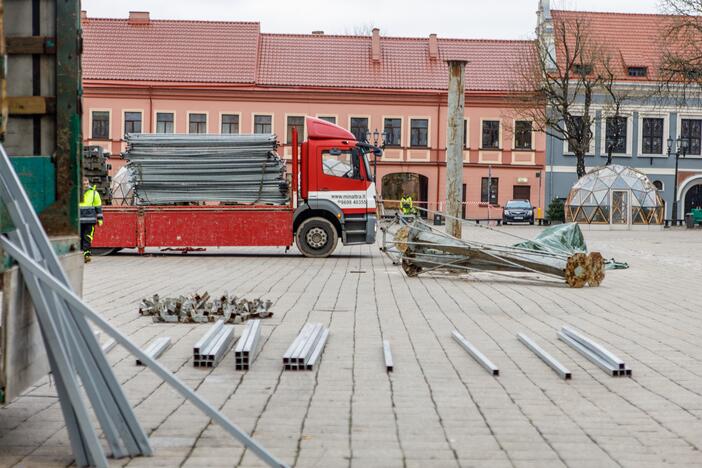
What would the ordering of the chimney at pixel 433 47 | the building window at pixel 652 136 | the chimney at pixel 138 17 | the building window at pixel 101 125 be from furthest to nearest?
the building window at pixel 652 136, the chimney at pixel 433 47, the chimney at pixel 138 17, the building window at pixel 101 125

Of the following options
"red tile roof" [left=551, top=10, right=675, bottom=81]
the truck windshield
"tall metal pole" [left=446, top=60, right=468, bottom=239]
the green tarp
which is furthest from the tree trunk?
"tall metal pole" [left=446, top=60, right=468, bottom=239]

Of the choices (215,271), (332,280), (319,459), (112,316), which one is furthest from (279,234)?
(319,459)

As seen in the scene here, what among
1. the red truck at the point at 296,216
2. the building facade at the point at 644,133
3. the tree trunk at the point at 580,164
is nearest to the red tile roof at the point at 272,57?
the building facade at the point at 644,133

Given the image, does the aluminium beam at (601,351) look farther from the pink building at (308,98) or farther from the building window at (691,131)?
the building window at (691,131)

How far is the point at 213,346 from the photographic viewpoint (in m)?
7.47

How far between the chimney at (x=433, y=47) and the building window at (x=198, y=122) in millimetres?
14281

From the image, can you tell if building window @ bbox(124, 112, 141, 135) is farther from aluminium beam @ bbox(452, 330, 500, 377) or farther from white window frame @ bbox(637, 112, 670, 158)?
aluminium beam @ bbox(452, 330, 500, 377)

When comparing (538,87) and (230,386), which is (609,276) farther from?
(538,87)

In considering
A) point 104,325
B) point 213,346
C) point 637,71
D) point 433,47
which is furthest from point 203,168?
point 637,71

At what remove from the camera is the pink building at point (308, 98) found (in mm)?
56000

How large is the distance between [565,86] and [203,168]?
35.9 meters

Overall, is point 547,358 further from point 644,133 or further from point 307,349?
point 644,133

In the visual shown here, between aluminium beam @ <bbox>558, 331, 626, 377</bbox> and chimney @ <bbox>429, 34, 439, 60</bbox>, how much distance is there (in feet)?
173

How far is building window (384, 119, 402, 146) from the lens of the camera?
57.6 meters
